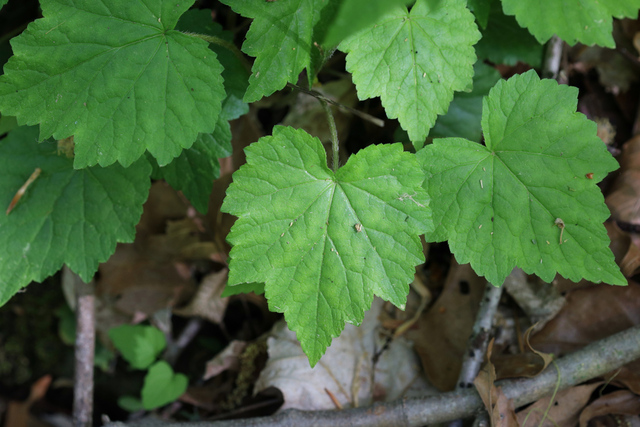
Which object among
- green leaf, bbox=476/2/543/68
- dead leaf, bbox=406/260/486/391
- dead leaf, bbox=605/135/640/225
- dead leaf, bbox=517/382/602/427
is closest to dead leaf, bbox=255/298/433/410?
dead leaf, bbox=406/260/486/391

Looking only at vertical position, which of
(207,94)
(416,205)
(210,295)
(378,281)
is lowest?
(210,295)

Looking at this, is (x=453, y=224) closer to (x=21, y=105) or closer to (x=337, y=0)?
(x=337, y=0)

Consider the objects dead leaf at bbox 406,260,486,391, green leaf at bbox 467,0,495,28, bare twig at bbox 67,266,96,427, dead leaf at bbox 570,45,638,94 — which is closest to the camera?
green leaf at bbox 467,0,495,28

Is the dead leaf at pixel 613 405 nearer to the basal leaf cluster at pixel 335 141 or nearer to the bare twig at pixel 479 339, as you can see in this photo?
the bare twig at pixel 479 339

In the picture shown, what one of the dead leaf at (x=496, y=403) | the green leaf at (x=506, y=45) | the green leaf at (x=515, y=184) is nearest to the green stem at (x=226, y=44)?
the green leaf at (x=515, y=184)

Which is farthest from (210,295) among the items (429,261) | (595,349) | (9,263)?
(595,349)

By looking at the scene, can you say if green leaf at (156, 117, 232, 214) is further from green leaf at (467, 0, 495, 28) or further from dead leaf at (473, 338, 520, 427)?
dead leaf at (473, 338, 520, 427)
